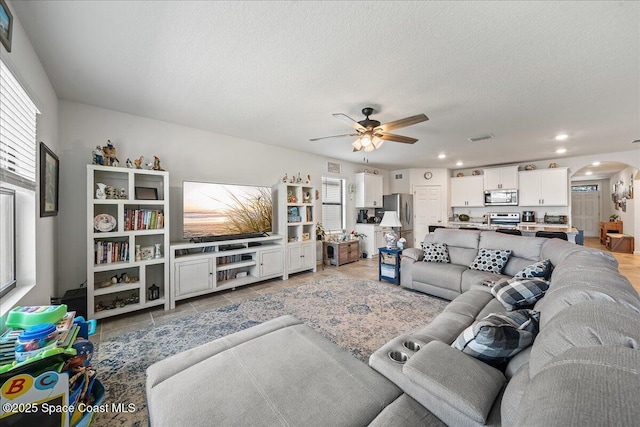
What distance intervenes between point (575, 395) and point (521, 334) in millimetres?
830

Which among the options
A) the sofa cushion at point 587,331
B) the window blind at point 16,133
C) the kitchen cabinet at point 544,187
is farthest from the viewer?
the kitchen cabinet at point 544,187

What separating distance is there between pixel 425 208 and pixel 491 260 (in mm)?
4392

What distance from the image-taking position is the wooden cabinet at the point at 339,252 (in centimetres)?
544

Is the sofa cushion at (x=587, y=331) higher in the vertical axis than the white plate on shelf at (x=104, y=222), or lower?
lower

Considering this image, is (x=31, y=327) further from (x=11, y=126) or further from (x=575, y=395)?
(x=575, y=395)

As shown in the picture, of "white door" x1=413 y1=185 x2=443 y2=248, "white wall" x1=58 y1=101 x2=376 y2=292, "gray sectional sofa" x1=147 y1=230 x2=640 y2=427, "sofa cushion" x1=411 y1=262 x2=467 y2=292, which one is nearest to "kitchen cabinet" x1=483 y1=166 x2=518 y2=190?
"white door" x1=413 y1=185 x2=443 y2=248

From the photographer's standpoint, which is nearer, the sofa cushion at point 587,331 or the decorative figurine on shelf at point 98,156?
the sofa cushion at point 587,331

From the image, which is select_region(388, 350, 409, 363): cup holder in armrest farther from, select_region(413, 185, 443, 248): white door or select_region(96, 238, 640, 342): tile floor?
select_region(413, 185, 443, 248): white door

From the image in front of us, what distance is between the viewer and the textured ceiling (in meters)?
1.59

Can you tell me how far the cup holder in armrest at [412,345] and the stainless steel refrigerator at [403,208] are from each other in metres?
5.59

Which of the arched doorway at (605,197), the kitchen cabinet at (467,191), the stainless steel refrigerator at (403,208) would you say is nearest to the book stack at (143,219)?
→ the stainless steel refrigerator at (403,208)

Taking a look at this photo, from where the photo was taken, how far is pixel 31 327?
4.61 ft

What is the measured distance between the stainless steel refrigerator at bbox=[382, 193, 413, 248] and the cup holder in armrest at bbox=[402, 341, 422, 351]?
5.59 meters

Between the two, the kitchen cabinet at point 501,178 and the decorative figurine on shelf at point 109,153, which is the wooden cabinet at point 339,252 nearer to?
the decorative figurine on shelf at point 109,153
